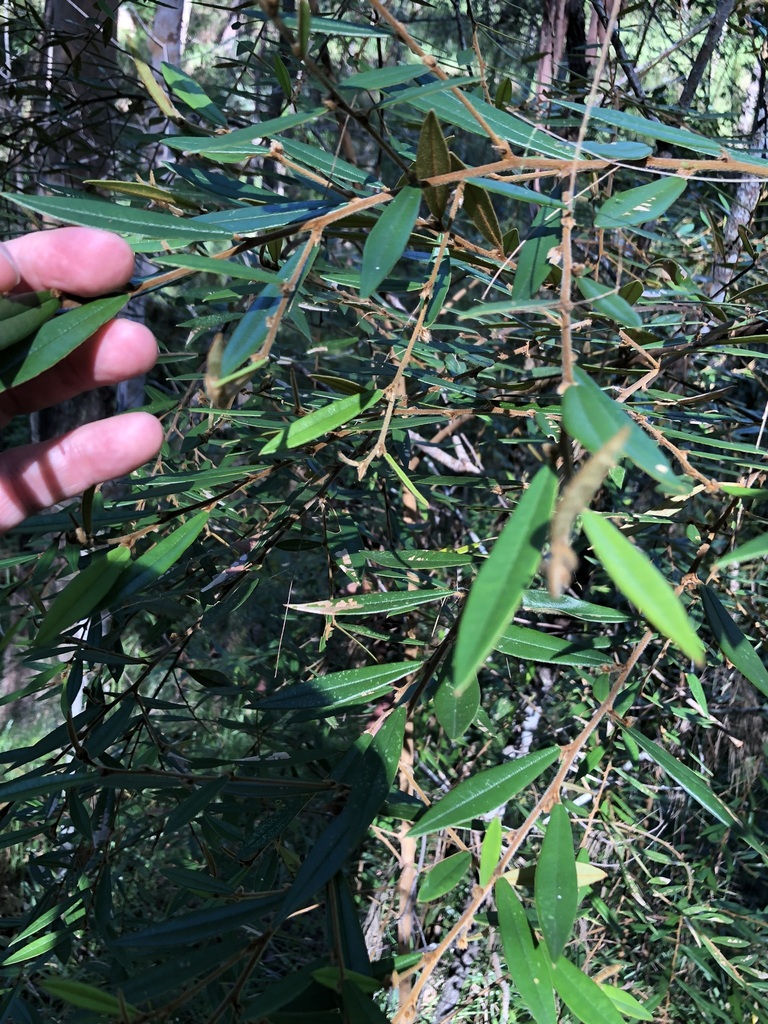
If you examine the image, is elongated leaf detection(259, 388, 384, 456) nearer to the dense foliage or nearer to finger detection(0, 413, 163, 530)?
the dense foliage

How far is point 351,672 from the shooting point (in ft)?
1.50

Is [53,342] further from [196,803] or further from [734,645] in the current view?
[734,645]

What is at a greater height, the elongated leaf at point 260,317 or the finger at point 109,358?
the elongated leaf at point 260,317

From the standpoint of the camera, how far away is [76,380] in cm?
56

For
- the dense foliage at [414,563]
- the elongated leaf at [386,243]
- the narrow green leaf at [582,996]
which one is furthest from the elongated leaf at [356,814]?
the elongated leaf at [386,243]

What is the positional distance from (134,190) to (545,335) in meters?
0.31

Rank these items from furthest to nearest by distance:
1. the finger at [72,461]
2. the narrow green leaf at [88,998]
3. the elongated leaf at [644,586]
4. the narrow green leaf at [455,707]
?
1. the finger at [72,461]
2. the narrow green leaf at [455,707]
3. the narrow green leaf at [88,998]
4. the elongated leaf at [644,586]

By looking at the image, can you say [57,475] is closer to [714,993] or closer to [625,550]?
[625,550]

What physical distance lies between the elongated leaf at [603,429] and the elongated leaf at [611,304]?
8cm

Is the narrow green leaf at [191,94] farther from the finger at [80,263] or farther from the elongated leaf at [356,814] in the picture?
the elongated leaf at [356,814]

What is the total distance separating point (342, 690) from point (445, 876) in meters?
0.11

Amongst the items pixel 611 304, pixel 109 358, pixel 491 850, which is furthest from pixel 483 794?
pixel 109 358

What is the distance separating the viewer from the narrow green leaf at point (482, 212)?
0.44 metres

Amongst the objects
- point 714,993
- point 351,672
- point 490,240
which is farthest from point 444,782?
point 490,240
